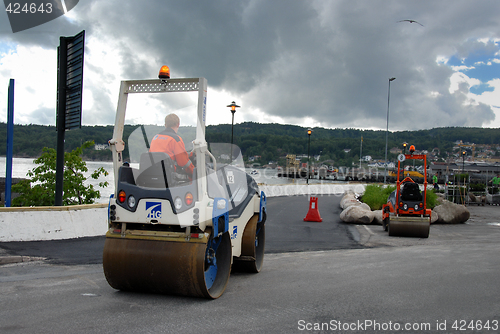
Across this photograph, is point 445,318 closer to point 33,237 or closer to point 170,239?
point 170,239

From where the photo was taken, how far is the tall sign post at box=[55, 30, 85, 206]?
9.85 m

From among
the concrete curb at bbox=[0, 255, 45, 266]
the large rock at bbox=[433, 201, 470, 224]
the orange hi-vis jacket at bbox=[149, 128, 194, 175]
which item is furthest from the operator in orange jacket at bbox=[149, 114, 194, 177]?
the large rock at bbox=[433, 201, 470, 224]

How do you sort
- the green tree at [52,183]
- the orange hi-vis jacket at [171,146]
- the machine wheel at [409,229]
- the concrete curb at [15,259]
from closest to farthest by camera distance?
the orange hi-vis jacket at [171,146] < the concrete curb at [15,259] < the green tree at [52,183] < the machine wheel at [409,229]

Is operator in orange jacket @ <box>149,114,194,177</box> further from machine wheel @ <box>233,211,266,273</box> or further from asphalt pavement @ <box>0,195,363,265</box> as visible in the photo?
asphalt pavement @ <box>0,195,363,265</box>

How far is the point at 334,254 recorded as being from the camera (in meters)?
9.12

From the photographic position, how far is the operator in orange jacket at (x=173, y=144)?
4938 mm

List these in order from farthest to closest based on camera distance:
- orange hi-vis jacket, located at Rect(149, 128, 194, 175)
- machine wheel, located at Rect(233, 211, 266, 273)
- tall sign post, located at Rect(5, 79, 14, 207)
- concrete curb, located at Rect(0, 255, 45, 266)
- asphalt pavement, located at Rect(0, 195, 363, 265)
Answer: tall sign post, located at Rect(5, 79, 14, 207)
asphalt pavement, located at Rect(0, 195, 363, 265)
concrete curb, located at Rect(0, 255, 45, 266)
machine wheel, located at Rect(233, 211, 266, 273)
orange hi-vis jacket, located at Rect(149, 128, 194, 175)

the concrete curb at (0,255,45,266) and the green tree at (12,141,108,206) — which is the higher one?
the green tree at (12,141,108,206)

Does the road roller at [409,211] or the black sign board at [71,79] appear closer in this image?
the black sign board at [71,79]

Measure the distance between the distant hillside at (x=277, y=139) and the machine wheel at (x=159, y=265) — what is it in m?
1.32

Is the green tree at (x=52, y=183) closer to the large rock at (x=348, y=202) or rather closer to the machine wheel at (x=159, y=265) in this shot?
the machine wheel at (x=159, y=265)

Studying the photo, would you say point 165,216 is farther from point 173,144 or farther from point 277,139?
point 277,139

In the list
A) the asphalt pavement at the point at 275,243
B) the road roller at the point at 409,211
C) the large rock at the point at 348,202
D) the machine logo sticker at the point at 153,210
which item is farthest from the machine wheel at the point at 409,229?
the machine logo sticker at the point at 153,210

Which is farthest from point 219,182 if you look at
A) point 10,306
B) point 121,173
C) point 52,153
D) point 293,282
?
point 52,153
